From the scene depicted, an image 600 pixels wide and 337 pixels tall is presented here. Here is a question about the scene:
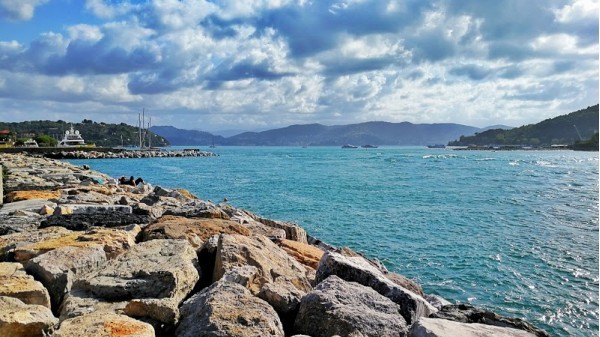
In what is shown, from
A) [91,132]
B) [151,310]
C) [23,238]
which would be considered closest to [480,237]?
[23,238]

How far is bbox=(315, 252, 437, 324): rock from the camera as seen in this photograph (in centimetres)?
570

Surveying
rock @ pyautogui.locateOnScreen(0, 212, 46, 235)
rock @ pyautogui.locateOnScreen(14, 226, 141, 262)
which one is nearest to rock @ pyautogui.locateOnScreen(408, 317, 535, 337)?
rock @ pyautogui.locateOnScreen(14, 226, 141, 262)

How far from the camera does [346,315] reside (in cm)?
478

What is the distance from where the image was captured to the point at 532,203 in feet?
89.4

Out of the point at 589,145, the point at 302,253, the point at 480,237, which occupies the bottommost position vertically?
the point at 480,237

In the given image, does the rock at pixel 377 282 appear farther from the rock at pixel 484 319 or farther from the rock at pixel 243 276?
the rock at pixel 243 276

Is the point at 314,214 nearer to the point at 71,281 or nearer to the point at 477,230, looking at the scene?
the point at 477,230

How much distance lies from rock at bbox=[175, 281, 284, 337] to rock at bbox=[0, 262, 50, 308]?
157 centimetres

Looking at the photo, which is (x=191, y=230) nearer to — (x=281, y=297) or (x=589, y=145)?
(x=281, y=297)

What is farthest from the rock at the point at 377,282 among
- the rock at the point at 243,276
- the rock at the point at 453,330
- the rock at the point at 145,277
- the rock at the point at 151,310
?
the rock at the point at 151,310

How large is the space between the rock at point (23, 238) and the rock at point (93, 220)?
56 cm

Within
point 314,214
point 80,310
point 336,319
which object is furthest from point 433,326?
point 314,214

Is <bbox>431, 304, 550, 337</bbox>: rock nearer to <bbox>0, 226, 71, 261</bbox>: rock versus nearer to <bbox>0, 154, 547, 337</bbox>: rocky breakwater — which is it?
<bbox>0, 154, 547, 337</bbox>: rocky breakwater

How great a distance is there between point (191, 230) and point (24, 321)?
4.02 meters
